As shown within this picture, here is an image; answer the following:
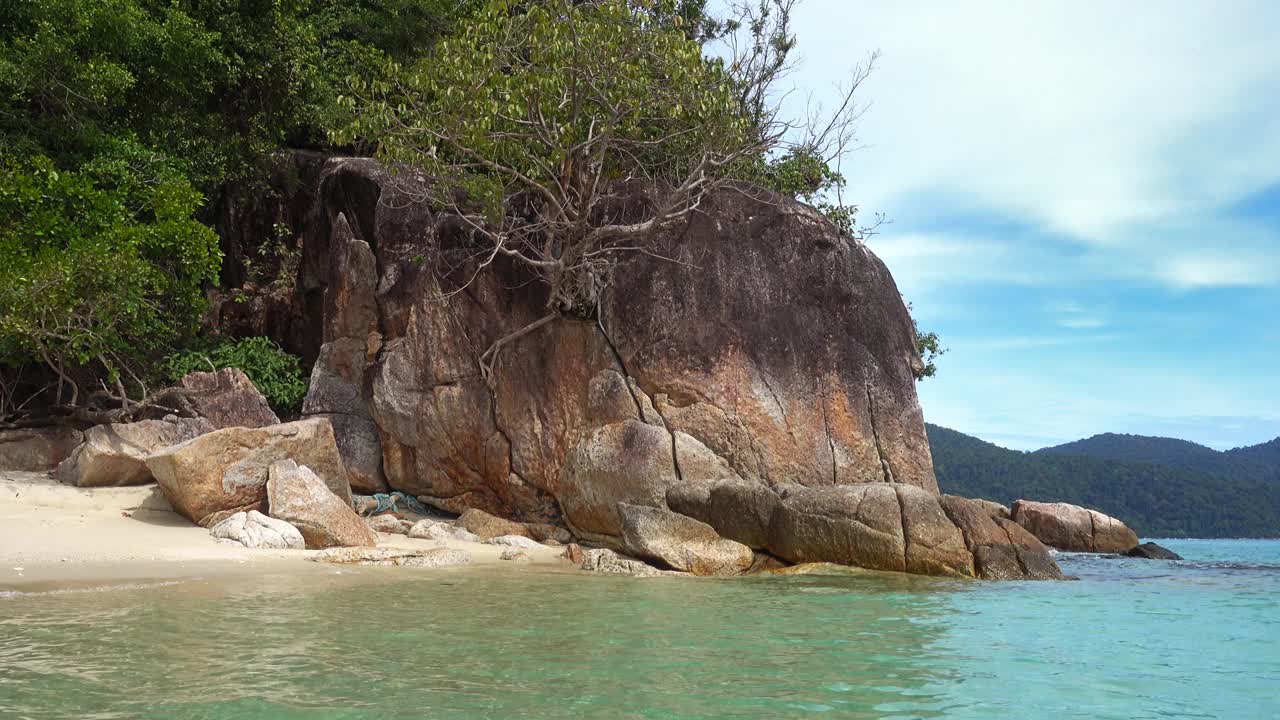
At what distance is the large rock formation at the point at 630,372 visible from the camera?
13.6 meters

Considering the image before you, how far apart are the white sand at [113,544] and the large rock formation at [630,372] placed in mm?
2178

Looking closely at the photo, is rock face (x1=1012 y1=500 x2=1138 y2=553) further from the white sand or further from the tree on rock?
the white sand

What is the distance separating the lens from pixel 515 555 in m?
11.8

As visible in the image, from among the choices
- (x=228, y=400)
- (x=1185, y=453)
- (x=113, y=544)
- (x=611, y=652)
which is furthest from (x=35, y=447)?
(x=1185, y=453)

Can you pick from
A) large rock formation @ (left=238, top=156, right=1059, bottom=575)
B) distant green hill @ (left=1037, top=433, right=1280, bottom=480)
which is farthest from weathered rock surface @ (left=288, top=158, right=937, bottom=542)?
distant green hill @ (left=1037, top=433, right=1280, bottom=480)

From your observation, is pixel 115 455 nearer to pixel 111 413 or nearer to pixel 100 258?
pixel 111 413

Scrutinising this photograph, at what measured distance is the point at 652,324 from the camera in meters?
14.2

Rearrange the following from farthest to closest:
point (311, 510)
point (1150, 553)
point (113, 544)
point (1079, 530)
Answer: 1. point (1079, 530)
2. point (1150, 553)
3. point (311, 510)
4. point (113, 544)

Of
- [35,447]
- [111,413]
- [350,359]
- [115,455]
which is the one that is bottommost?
[115,455]

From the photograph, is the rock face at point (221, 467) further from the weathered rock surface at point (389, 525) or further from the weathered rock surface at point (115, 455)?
Result: the weathered rock surface at point (389, 525)

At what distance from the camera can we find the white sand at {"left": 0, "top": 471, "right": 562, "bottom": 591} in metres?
9.19

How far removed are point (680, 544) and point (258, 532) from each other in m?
5.07

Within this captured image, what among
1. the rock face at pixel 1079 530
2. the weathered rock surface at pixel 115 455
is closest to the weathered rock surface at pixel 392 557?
the weathered rock surface at pixel 115 455

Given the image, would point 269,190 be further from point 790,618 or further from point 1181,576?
point 1181,576
